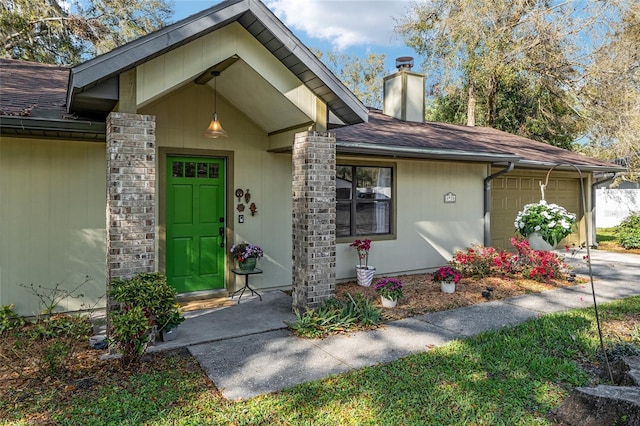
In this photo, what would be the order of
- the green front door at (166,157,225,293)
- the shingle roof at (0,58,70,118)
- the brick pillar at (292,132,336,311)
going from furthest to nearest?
1. the green front door at (166,157,225,293)
2. the brick pillar at (292,132,336,311)
3. the shingle roof at (0,58,70,118)

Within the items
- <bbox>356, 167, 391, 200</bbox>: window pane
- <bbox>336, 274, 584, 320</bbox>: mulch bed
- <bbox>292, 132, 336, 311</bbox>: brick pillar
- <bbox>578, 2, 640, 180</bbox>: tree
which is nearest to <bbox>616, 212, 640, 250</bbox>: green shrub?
<bbox>578, 2, 640, 180</bbox>: tree

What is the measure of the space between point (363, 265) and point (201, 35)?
4.81 meters

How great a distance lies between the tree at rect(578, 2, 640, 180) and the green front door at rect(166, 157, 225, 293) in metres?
16.2

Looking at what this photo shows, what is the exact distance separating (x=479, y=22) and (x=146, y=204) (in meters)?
16.1

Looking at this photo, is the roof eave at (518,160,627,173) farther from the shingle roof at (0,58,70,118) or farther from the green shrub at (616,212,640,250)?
the shingle roof at (0,58,70,118)

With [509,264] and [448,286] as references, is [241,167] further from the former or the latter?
[509,264]

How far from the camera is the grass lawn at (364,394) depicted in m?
3.06

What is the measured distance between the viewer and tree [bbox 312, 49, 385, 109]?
28.9 metres

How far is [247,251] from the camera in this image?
622 centimetres

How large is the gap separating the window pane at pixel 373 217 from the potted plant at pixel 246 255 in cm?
229

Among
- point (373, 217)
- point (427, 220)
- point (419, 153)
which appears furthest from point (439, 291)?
point (419, 153)

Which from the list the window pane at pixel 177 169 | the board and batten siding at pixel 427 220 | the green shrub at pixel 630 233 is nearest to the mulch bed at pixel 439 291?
the board and batten siding at pixel 427 220

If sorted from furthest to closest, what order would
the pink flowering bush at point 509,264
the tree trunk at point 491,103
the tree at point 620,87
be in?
the tree trunk at point 491,103 < the tree at point 620,87 < the pink flowering bush at point 509,264

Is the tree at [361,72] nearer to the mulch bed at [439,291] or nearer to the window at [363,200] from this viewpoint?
the window at [363,200]
